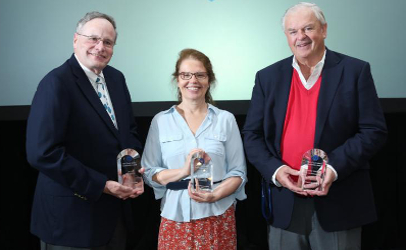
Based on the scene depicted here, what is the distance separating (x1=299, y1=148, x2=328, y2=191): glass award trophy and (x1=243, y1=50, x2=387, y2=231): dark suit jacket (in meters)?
0.06

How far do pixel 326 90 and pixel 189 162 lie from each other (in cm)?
73

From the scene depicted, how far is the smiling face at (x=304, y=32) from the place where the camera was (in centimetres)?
207

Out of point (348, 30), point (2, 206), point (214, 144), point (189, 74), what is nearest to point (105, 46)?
point (189, 74)

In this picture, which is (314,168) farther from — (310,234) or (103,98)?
(103,98)

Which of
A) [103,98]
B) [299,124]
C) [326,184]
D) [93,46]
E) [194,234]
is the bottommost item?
[194,234]

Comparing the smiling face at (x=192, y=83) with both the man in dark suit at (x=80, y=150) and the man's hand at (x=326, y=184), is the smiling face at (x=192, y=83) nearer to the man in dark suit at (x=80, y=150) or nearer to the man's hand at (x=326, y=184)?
the man in dark suit at (x=80, y=150)

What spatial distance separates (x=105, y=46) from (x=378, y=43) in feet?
7.73

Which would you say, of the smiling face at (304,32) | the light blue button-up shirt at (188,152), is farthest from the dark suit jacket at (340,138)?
the light blue button-up shirt at (188,152)

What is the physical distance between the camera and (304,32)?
6.83 ft

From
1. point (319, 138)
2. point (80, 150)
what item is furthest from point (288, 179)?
point (80, 150)

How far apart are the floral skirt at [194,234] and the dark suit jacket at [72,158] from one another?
0.30 m

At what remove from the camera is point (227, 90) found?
3479mm

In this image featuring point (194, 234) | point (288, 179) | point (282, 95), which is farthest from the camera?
Result: point (194, 234)

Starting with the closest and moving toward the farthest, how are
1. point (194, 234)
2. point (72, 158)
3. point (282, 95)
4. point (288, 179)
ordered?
point (72, 158) → point (288, 179) → point (282, 95) → point (194, 234)
